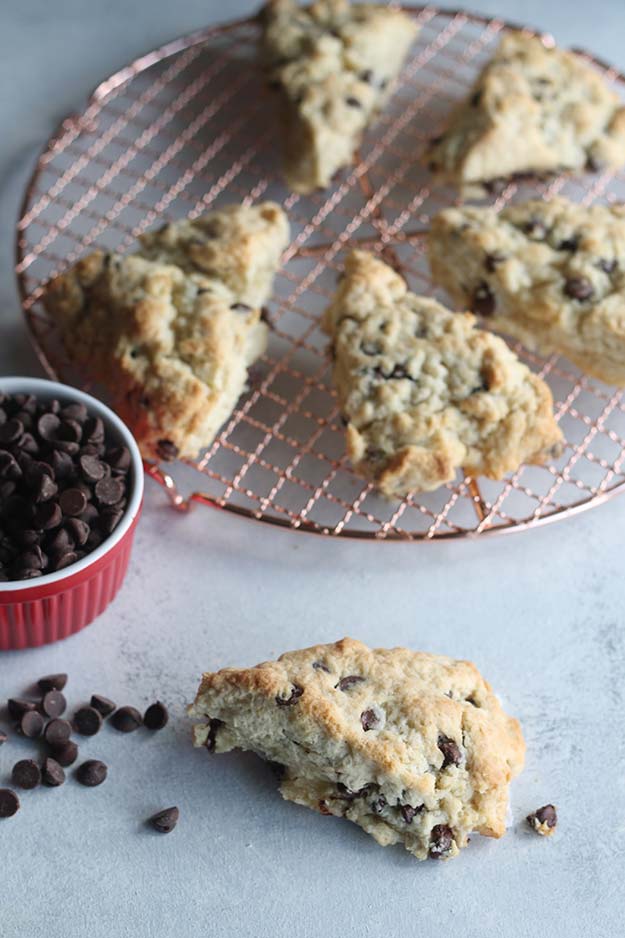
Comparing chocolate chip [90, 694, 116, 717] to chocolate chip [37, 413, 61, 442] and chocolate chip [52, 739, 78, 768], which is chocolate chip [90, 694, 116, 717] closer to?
chocolate chip [52, 739, 78, 768]

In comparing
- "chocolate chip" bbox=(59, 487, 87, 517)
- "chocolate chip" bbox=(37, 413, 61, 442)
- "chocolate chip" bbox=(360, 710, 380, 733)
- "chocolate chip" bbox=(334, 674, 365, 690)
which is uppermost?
"chocolate chip" bbox=(37, 413, 61, 442)

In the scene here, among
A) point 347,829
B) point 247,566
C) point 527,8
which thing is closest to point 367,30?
point 527,8

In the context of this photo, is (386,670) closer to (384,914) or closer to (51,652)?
(384,914)

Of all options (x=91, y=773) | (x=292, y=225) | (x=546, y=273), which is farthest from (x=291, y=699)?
(x=292, y=225)

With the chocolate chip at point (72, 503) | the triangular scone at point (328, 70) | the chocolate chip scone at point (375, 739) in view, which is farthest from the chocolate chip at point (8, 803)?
the triangular scone at point (328, 70)

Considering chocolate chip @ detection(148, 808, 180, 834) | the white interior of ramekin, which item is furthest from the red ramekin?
chocolate chip @ detection(148, 808, 180, 834)

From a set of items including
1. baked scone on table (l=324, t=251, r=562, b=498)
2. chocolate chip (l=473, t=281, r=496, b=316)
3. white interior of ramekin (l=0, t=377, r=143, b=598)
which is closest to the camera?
white interior of ramekin (l=0, t=377, r=143, b=598)

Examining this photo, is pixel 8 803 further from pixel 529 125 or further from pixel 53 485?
pixel 529 125
